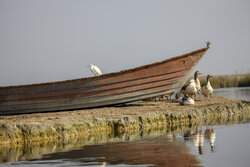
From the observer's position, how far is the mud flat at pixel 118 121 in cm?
1077

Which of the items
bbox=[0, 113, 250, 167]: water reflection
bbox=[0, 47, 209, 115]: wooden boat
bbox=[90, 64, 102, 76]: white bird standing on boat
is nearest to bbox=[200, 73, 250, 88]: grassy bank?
bbox=[0, 47, 209, 115]: wooden boat

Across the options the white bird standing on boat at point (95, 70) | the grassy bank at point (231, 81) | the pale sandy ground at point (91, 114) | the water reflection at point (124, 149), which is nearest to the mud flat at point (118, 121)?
the pale sandy ground at point (91, 114)

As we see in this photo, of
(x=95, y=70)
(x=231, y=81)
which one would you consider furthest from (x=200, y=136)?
(x=231, y=81)

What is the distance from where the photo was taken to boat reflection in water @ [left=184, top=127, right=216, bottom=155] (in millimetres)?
9255

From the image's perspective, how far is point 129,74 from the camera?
49.2 feet

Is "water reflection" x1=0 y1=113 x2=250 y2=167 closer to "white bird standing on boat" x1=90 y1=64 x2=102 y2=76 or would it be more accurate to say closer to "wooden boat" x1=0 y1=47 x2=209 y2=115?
"wooden boat" x1=0 y1=47 x2=209 y2=115

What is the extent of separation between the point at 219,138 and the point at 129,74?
5.37 metres

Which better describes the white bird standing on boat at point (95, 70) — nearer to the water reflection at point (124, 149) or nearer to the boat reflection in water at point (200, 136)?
the water reflection at point (124, 149)

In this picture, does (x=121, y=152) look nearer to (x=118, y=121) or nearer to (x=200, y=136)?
(x=200, y=136)

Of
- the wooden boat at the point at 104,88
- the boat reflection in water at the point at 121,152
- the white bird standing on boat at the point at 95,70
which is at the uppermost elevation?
the white bird standing on boat at the point at 95,70

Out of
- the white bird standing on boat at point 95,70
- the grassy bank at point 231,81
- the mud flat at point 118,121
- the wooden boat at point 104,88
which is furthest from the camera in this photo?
the grassy bank at point 231,81

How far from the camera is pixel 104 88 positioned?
15156 mm

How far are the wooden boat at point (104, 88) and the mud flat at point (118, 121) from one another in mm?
642

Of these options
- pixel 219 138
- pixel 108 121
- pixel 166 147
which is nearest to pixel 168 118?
pixel 108 121
